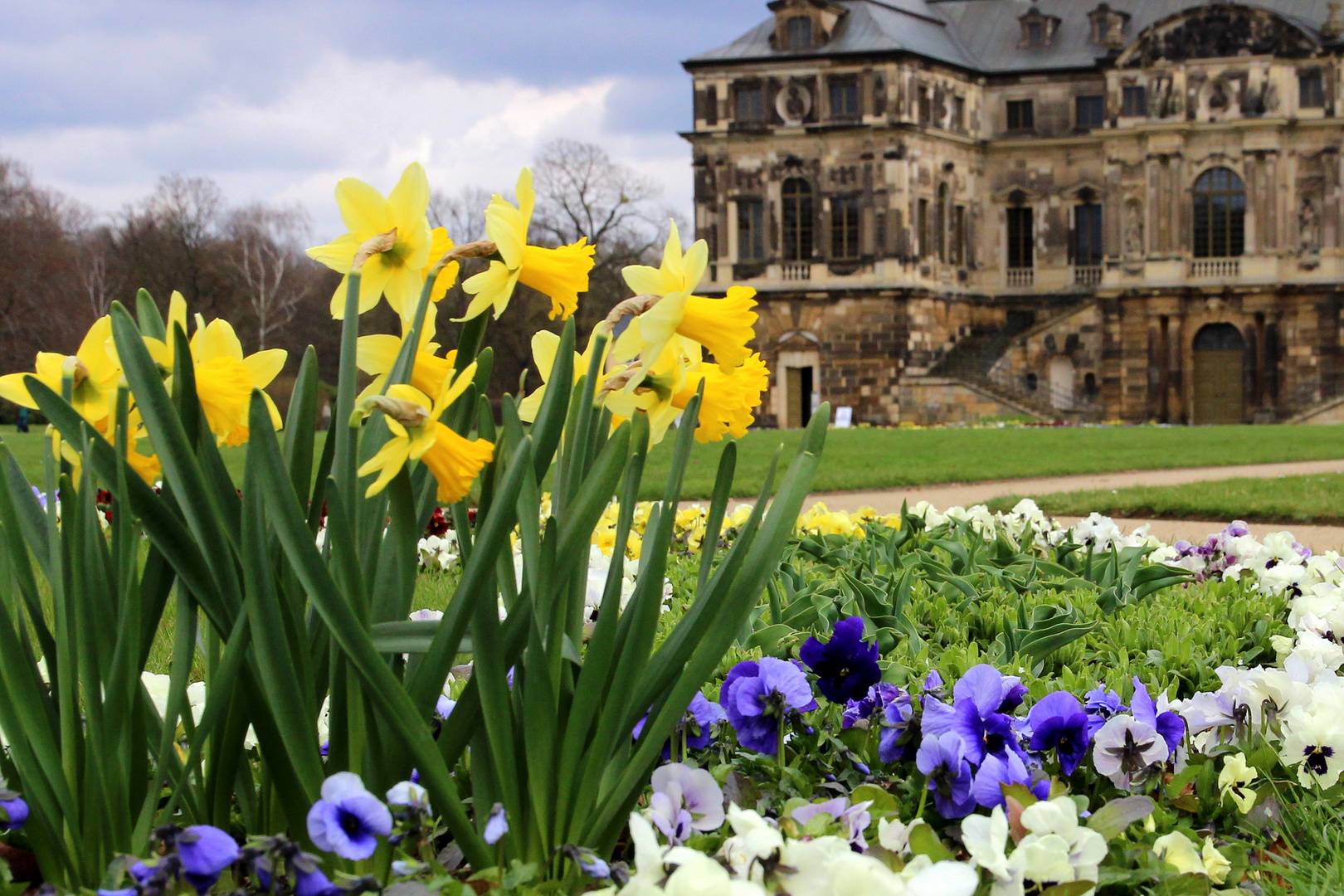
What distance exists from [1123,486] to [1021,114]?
33539mm

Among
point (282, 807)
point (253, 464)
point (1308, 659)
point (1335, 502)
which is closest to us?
point (253, 464)

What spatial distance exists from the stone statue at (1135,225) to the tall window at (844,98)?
355 inches

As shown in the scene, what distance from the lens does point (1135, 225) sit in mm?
42688

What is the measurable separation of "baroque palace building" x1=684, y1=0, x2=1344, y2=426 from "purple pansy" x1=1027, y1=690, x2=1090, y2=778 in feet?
Result: 129

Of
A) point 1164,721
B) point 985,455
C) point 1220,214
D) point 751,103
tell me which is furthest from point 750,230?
point 1164,721

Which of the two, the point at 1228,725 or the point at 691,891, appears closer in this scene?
the point at 691,891

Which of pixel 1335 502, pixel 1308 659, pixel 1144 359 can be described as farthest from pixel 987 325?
pixel 1308 659

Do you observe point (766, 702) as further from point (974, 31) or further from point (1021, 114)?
point (974, 31)

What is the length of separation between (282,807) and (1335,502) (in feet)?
36.4

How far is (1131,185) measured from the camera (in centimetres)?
4281

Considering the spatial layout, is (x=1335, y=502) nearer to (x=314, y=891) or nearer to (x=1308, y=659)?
(x=1308, y=659)

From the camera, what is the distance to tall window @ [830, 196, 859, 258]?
1697 inches

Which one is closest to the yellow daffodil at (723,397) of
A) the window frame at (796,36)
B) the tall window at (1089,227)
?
the window frame at (796,36)

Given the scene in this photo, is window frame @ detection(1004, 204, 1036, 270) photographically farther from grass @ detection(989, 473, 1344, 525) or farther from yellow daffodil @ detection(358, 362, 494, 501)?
yellow daffodil @ detection(358, 362, 494, 501)
